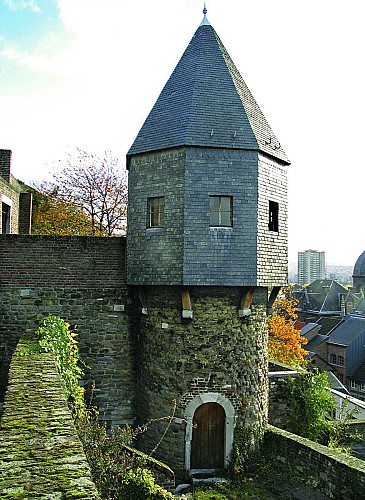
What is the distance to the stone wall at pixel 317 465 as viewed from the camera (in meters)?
9.56

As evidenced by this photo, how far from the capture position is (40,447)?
4.33 metres

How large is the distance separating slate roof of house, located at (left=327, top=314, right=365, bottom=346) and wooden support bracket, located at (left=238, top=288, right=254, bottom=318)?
113ft

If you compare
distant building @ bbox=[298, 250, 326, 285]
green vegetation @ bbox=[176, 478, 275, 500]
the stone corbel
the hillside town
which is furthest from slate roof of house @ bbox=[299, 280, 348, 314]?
distant building @ bbox=[298, 250, 326, 285]

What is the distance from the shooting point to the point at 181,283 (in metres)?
11.3

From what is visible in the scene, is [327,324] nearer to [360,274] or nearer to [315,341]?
[315,341]

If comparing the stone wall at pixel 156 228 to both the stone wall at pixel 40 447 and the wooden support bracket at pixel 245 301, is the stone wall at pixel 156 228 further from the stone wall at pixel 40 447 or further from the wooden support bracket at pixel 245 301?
the stone wall at pixel 40 447

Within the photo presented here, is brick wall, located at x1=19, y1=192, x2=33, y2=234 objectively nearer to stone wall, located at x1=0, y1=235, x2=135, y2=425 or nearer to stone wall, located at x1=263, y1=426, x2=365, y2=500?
stone wall, located at x1=0, y1=235, x2=135, y2=425

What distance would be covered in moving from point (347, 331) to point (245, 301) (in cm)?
3678

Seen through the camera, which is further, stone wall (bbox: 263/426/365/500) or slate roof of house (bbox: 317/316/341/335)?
slate roof of house (bbox: 317/316/341/335)

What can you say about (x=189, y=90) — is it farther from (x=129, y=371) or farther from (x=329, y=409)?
(x=329, y=409)

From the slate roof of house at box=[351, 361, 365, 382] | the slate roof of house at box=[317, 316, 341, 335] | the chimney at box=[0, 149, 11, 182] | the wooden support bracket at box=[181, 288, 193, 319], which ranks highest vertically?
the chimney at box=[0, 149, 11, 182]

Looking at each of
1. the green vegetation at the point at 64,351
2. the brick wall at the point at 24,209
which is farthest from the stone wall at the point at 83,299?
the brick wall at the point at 24,209

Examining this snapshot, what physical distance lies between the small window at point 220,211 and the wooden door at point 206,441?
436 centimetres

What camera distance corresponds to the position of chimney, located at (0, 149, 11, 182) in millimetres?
16141
